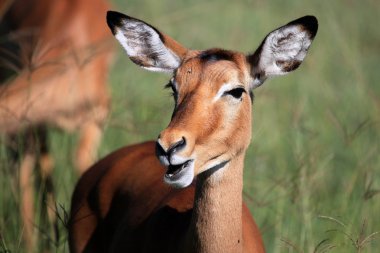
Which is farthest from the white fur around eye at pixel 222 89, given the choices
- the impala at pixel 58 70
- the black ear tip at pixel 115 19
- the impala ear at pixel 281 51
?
the impala at pixel 58 70

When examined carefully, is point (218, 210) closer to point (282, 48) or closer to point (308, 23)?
point (282, 48)

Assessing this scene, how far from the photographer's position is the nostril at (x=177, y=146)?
4051 mm

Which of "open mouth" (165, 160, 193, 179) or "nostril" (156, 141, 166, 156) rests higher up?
"nostril" (156, 141, 166, 156)

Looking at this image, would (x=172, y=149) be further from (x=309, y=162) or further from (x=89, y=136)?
(x=89, y=136)

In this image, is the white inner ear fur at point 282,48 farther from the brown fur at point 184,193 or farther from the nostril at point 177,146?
the nostril at point 177,146

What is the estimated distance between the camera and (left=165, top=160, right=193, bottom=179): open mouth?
417 centimetres

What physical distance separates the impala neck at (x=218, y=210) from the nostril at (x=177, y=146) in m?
0.49

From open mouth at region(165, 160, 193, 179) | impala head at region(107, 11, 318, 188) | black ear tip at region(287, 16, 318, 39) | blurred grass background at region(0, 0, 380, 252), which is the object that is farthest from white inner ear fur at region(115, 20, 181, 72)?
open mouth at region(165, 160, 193, 179)

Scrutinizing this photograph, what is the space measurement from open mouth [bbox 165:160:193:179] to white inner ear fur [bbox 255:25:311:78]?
2.70ft

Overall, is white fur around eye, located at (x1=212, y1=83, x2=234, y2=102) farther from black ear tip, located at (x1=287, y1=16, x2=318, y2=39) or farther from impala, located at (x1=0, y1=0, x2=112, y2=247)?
impala, located at (x1=0, y1=0, x2=112, y2=247)

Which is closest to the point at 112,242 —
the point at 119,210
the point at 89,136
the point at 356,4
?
the point at 119,210

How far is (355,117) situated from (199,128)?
4817mm

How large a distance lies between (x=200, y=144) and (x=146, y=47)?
0.93 m

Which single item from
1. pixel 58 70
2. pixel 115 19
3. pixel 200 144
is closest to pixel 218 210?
pixel 200 144
